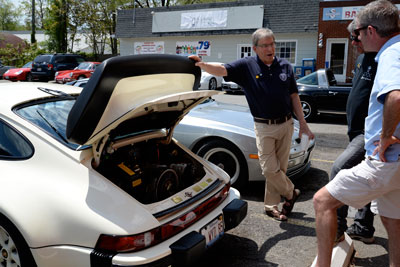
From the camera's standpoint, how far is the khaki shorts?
2.32m

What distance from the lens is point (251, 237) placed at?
360cm

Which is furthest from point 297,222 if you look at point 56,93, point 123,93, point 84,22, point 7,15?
point 7,15

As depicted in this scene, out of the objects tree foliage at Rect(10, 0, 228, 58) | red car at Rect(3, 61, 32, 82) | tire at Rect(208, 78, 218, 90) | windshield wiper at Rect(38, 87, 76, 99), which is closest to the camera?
windshield wiper at Rect(38, 87, 76, 99)

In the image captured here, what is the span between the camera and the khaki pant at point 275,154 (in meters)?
3.81

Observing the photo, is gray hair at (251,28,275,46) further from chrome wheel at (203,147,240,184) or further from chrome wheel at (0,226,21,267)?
chrome wheel at (0,226,21,267)

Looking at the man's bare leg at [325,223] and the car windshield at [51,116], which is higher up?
the car windshield at [51,116]

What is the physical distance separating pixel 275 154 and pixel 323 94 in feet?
23.5

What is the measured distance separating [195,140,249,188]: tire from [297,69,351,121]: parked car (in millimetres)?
6486

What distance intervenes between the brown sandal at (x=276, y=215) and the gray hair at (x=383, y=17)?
213 cm

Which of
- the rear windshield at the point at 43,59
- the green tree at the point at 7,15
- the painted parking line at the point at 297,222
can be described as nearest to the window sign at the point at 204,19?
the rear windshield at the point at 43,59

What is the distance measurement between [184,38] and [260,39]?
70.6 ft

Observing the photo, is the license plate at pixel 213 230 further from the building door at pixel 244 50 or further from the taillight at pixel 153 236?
the building door at pixel 244 50

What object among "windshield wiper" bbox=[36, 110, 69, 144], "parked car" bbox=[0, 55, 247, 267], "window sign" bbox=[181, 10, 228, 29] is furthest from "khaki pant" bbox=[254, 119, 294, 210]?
"window sign" bbox=[181, 10, 228, 29]

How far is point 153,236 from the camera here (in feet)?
7.73
